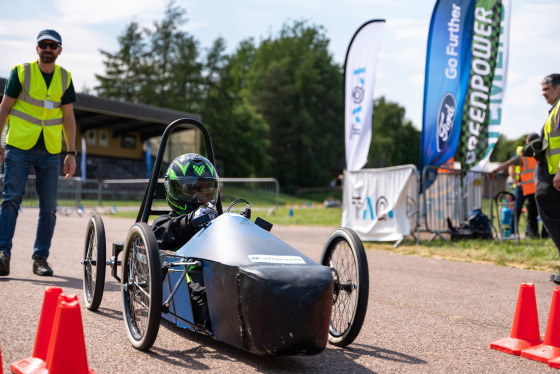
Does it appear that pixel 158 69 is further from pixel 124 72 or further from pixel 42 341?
pixel 42 341

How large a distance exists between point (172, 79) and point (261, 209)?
35.8 meters

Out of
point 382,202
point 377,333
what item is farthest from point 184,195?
point 382,202

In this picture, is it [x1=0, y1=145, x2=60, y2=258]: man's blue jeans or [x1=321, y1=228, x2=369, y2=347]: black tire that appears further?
[x1=0, y1=145, x2=60, y2=258]: man's blue jeans

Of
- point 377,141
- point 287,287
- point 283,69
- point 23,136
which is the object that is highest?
point 283,69

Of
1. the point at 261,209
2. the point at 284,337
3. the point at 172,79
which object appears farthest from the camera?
the point at 172,79

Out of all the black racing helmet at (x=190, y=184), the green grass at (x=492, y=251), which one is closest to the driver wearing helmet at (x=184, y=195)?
the black racing helmet at (x=190, y=184)

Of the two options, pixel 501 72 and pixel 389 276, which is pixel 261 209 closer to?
pixel 501 72

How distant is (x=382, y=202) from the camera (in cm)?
1095

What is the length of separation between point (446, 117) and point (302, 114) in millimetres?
58018

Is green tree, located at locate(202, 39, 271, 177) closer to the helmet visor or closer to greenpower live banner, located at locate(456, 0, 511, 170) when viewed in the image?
greenpower live banner, located at locate(456, 0, 511, 170)

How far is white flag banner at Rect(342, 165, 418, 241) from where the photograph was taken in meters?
10.6

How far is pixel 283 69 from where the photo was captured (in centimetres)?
7075

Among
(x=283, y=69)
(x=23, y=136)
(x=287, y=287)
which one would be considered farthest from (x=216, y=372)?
(x=283, y=69)

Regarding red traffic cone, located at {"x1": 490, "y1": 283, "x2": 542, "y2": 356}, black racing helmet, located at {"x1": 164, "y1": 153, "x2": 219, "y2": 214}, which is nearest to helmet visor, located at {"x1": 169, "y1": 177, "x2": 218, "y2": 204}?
black racing helmet, located at {"x1": 164, "y1": 153, "x2": 219, "y2": 214}
